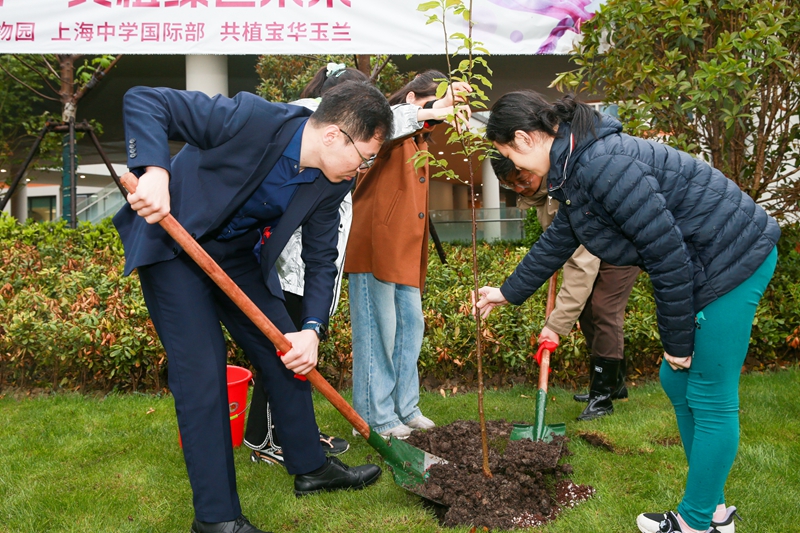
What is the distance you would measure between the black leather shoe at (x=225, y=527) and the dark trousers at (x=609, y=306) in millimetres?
2338

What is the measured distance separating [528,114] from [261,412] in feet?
6.42

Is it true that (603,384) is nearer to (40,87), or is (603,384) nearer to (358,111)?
(358,111)

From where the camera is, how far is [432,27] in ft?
18.0

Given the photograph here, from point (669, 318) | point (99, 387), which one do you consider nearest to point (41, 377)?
point (99, 387)

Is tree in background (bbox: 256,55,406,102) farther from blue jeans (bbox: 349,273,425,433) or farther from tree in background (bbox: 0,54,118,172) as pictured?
blue jeans (bbox: 349,273,425,433)

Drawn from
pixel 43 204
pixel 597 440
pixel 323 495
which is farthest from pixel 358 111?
pixel 43 204

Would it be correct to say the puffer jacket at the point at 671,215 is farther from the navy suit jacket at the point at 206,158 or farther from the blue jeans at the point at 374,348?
the blue jeans at the point at 374,348

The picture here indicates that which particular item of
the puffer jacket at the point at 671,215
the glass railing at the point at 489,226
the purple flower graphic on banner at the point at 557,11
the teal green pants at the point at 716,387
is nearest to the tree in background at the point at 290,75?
the purple flower graphic on banner at the point at 557,11

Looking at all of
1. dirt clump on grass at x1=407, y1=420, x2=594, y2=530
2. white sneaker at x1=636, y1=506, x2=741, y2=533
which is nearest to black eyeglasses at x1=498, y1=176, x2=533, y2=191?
dirt clump on grass at x1=407, y1=420, x2=594, y2=530

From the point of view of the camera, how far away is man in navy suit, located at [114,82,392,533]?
2252 millimetres

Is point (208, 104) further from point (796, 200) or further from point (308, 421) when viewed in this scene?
point (796, 200)

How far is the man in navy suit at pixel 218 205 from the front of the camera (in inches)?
88.7

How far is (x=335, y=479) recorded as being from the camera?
288 cm

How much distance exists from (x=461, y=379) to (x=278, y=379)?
7.20 ft
